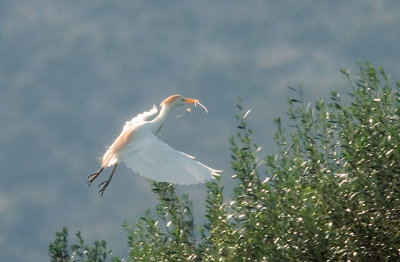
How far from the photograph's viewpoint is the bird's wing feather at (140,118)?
11094 millimetres

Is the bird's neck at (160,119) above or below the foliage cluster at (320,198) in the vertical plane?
above

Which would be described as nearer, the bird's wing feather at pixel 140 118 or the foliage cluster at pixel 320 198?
the foliage cluster at pixel 320 198

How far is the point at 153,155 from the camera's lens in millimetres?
10023

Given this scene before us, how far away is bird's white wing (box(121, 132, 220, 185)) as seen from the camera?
9266 millimetres

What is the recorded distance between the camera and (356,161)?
25.8ft

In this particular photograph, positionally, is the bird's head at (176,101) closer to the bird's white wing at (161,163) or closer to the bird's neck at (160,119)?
the bird's neck at (160,119)

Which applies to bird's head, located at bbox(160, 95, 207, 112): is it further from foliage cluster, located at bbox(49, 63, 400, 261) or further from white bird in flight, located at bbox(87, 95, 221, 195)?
foliage cluster, located at bbox(49, 63, 400, 261)

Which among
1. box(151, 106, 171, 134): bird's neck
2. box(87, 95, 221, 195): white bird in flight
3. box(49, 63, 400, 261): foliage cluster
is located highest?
box(151, 106, 171, 134): bird's neck

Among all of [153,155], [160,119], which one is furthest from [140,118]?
[153,155]

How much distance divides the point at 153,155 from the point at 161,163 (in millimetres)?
264

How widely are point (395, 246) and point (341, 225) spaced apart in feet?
1.85

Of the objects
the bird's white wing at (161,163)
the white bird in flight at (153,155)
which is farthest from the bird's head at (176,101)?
the bird's white wing at (161,163)

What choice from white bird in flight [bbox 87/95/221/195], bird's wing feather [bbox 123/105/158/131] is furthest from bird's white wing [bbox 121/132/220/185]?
bird's wing feather [bbox 123/105/158/131]

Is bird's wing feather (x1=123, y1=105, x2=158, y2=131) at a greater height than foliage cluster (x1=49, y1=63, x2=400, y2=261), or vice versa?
bird's wing feather (x1=123, y1=105, x2=158, y2=131)
